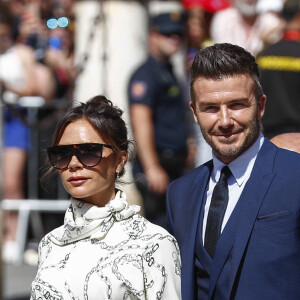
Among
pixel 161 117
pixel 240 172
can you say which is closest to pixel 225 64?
pixel 240 172

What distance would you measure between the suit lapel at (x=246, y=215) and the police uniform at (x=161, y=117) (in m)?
4.18

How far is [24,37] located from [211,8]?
2057 mm

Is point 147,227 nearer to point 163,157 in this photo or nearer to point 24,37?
point 163,157

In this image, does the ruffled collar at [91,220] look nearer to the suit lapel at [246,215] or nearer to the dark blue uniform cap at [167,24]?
the suit lapel at [246,215]

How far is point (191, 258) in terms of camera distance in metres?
3.51

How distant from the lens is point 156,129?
7766mm

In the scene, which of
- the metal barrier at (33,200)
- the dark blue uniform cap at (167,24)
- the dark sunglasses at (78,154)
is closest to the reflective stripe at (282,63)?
the dark blue uniform cap at (167,24)

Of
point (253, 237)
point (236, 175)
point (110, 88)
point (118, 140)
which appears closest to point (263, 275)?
point (253, 237)

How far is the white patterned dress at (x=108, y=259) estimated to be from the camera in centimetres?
325

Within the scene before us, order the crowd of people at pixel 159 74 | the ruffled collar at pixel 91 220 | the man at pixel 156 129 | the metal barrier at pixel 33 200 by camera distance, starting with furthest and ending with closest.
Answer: the metal barrier at pixel 33 200 → the man at pixel 156 129 → the crowd of people at pixel 159 74 → the ruffled collar at pixel 91 220

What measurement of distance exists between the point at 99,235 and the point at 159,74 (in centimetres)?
451

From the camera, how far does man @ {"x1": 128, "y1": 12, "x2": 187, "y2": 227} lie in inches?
300

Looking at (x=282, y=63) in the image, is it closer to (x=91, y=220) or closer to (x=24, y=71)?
(x=24, y=71)

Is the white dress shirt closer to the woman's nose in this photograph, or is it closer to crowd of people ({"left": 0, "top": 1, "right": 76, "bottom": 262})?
the woman's nose
